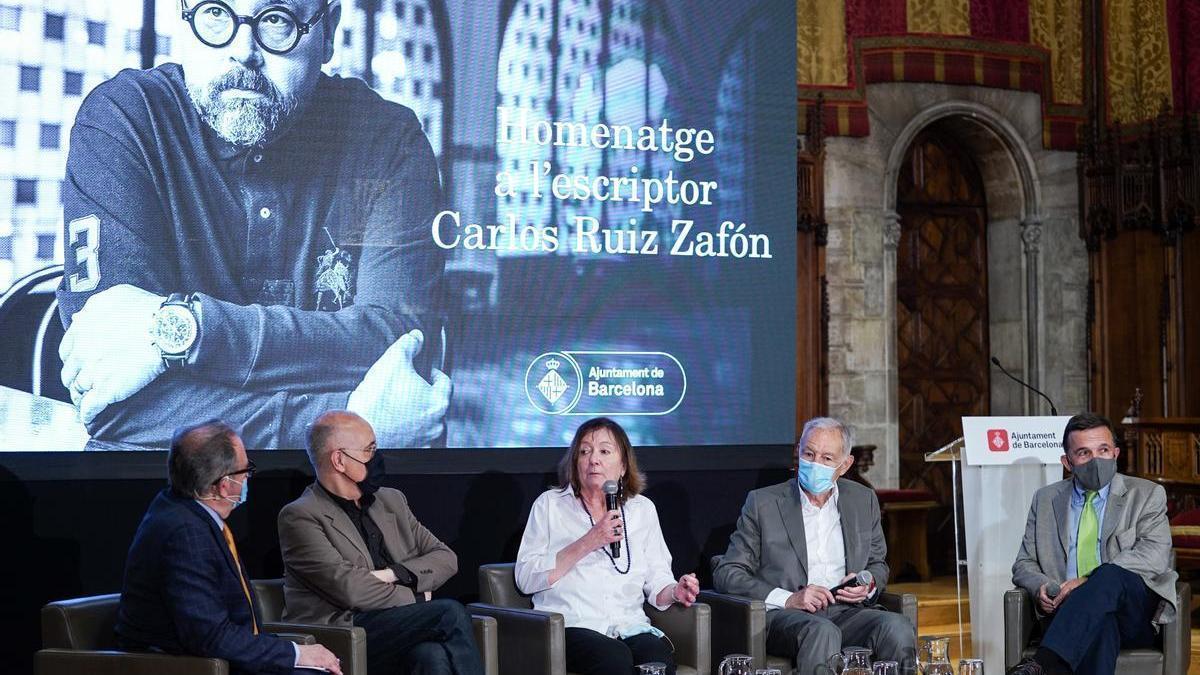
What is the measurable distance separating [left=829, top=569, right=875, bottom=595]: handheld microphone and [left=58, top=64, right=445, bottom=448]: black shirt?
1.82 meters

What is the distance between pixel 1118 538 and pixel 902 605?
0.87m

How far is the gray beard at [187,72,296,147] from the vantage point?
5.24 m

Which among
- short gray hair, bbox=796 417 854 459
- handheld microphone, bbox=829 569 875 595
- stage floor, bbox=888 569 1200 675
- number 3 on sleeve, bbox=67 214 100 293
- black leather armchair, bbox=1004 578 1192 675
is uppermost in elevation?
number 3 on sleeve, bbox=67 214 100 293

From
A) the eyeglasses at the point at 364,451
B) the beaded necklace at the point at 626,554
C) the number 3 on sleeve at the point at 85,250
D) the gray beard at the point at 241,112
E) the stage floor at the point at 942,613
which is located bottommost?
the stage floor at the point at 942,613

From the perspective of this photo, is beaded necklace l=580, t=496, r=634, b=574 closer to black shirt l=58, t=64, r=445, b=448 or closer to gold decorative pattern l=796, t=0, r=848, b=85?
black shirt l=58, t=64, r=445, b=448

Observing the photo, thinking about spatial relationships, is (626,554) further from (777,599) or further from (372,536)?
(372,536)

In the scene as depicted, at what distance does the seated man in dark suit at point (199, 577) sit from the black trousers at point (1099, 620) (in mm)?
2485

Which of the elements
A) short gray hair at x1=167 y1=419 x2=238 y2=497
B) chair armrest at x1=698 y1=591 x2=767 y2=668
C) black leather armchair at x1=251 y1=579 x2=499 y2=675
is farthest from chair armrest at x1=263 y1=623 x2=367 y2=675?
chair armrest at x1=698 y1=591 x2=767 y2=668

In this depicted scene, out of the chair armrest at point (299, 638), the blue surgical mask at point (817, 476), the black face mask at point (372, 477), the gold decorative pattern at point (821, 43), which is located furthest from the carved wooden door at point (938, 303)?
the chair armrest at point (299, 638)

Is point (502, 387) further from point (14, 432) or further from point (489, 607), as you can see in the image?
point (14, 432)

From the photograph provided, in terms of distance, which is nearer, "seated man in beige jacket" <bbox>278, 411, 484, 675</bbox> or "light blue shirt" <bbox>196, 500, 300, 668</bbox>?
"light blue shirt" <bbox>196, 500, 300, 668</bbox>

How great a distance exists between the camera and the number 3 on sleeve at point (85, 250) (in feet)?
16.5

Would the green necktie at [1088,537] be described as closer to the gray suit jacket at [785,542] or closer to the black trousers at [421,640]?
the gray suit jacket at [785,542]

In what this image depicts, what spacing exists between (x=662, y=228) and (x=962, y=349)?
16.4 feet
